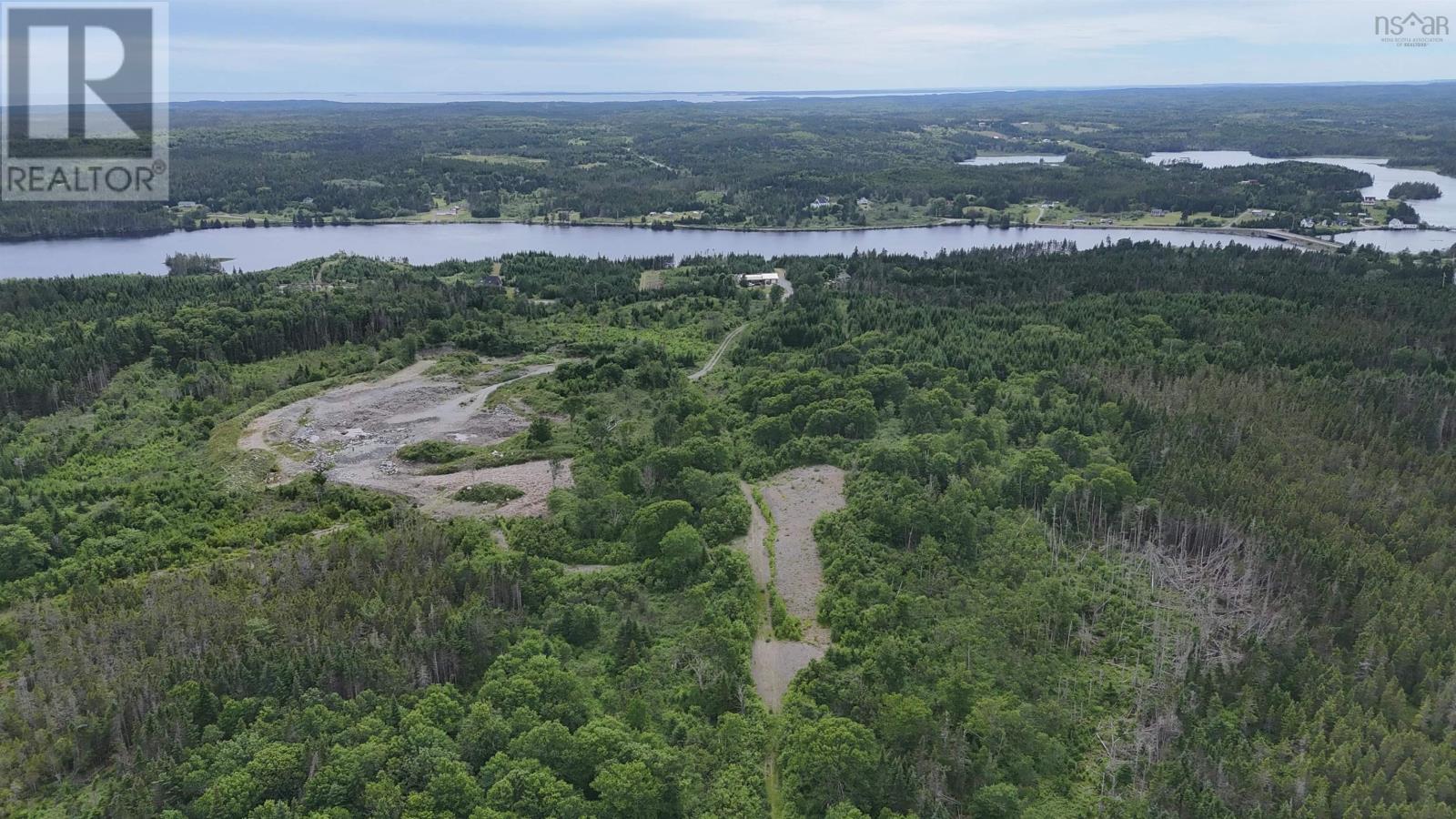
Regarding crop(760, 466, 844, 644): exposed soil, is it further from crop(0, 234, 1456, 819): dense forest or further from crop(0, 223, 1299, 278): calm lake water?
crop(0, 223, 1299, 278): calm lake water

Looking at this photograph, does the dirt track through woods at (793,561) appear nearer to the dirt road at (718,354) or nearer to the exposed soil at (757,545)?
the exposed soil at (757,545)

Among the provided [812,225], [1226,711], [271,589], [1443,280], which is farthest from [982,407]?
[812,225]

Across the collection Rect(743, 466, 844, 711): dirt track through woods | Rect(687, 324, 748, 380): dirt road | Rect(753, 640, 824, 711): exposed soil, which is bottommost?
Rect(753, 640, 824, 711): exposed soil

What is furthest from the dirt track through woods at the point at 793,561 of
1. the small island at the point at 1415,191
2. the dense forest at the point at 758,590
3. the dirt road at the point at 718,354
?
the small island at the point at 1415,191

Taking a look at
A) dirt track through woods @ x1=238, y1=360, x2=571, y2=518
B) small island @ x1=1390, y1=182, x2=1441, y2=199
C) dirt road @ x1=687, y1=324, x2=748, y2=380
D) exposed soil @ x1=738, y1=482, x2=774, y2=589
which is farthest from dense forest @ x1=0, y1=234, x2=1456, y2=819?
small island @ x1=1390, y1=182, x2=1441, y2=199

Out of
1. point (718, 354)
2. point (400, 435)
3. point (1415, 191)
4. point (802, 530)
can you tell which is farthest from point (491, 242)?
point (1415, 191)

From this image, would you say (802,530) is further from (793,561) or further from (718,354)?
(718,354)

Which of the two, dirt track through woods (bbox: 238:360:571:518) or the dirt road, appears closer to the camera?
dirt track through woods (bbox: 238:360:571:518)
